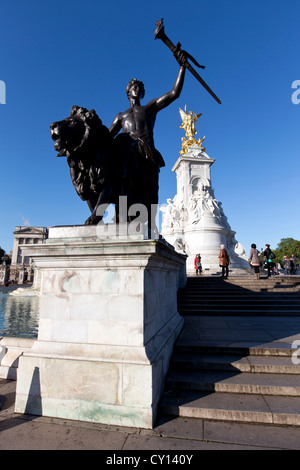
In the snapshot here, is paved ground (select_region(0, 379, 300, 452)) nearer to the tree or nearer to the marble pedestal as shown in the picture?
the marble pedestal

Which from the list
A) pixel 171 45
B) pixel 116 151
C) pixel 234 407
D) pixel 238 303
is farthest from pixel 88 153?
pixel 238 303

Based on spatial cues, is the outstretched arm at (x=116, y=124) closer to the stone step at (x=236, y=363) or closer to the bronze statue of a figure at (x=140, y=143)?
the bronze statue of a figure at (x=140, y=143)

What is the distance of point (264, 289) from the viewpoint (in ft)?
35.3

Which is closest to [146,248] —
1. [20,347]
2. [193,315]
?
[20,347]

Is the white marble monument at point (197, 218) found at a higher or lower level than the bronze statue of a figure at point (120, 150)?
higher

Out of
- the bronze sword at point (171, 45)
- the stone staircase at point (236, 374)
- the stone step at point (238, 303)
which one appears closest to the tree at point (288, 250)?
the stone step at point (238, 303)

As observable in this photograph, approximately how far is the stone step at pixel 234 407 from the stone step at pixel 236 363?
51 centimetres

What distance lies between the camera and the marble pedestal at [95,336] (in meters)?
2.62

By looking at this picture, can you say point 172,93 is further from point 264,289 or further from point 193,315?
point 264,289

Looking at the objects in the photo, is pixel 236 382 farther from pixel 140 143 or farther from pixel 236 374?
pixel 140 143

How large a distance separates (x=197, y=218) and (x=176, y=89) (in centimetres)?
2064

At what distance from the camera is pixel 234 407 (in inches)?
109

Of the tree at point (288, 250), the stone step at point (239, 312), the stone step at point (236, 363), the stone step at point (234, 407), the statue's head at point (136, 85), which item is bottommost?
the stone step at point (234, 407)
